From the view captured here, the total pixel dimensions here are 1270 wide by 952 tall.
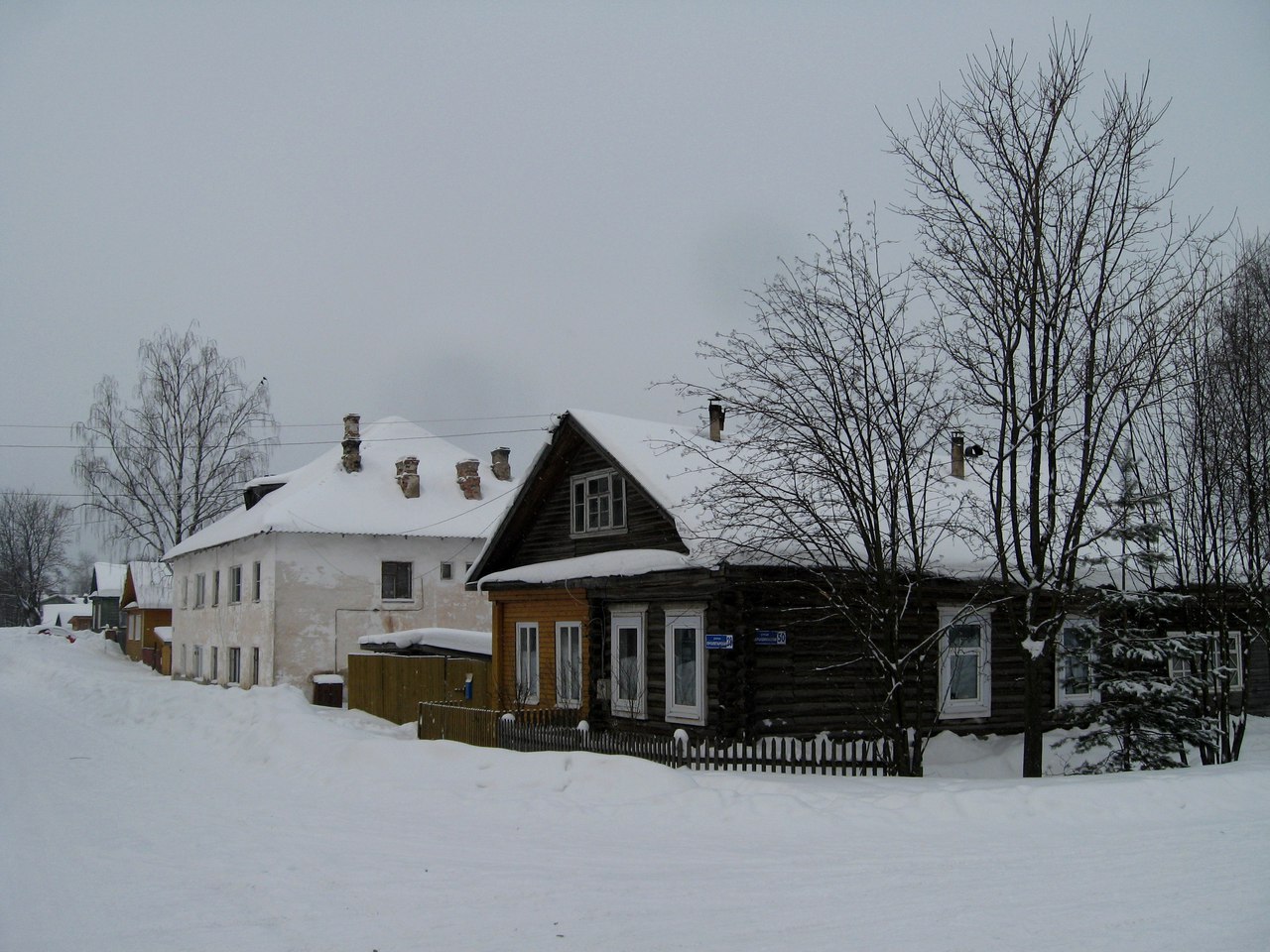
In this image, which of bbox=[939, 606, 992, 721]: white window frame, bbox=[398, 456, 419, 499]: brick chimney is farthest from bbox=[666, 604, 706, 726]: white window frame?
bbox=[398, 456, 419, 499]: brick chimney

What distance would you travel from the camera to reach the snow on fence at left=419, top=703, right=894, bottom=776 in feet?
48.4

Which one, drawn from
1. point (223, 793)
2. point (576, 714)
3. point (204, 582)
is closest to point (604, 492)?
point (576, 714)

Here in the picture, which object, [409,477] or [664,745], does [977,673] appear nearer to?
[664,745]

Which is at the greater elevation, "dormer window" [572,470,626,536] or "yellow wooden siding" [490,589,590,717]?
"dormer window" [572,470,626,536]

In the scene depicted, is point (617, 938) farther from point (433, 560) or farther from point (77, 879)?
point (433, 560)

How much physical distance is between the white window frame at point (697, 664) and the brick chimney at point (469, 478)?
68.2ft

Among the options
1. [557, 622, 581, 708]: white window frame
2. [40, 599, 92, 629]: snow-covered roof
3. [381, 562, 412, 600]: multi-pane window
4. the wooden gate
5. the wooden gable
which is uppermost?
the wooden gable

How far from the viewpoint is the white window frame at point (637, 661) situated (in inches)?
765

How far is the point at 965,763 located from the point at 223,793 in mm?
11507

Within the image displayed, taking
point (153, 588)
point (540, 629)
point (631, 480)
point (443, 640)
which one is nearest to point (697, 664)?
point (631, 480)

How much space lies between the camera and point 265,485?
129 ft

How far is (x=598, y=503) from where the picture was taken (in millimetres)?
21344

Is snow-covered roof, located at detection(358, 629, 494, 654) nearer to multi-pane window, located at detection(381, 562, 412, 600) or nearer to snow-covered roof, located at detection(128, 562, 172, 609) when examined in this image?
multi-pane window, located at detection(381, 562, 412, 600)

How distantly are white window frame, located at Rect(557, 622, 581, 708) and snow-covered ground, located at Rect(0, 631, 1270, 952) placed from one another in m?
5.93
